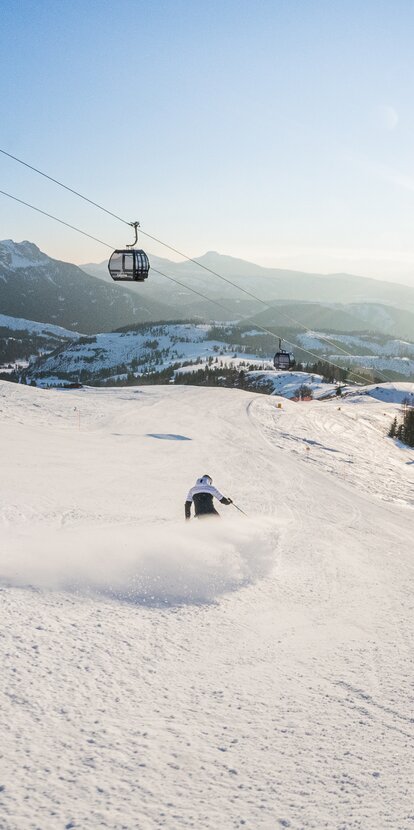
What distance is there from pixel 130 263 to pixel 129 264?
0.05 meters

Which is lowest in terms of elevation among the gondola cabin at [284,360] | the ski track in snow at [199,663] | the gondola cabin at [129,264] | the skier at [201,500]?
the ski track in snow at [199,663]

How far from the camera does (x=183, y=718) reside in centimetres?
482

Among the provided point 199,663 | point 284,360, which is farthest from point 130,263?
point 284,360

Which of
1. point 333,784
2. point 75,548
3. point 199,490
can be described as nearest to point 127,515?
point 199,490

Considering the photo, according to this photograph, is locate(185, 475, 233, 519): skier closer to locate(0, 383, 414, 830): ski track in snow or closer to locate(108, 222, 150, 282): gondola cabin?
locate(0, 383, 414, 830): ski track in snow

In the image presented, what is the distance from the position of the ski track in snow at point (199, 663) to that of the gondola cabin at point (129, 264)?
6.94 meters

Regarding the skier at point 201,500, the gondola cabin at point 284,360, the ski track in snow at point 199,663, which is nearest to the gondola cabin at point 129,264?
the ski track in snow at point 199,663

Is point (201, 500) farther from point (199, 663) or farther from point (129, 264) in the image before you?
point (129, 264)

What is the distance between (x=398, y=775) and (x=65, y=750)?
111 inches

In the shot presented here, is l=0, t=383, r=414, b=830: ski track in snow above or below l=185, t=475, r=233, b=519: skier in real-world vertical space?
below

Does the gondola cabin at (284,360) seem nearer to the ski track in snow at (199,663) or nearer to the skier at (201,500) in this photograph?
the ski track in snow at (199,663)

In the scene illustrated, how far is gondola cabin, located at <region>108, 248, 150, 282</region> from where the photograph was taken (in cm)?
1645

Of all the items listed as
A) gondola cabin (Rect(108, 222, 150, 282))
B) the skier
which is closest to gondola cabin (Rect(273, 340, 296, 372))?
gondola cabin (Rect(108, 222, 150, 282))

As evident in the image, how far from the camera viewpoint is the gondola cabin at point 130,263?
1643 centimetres
